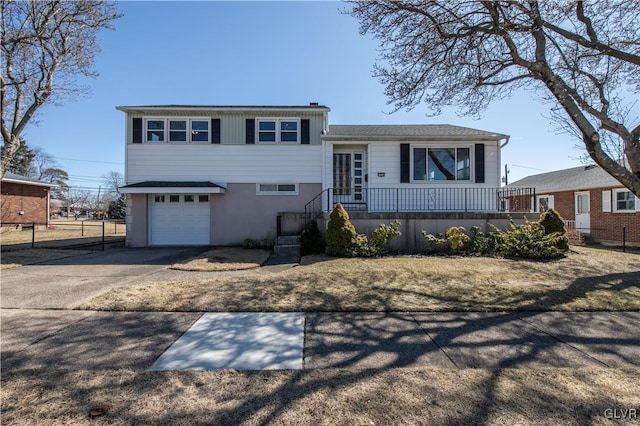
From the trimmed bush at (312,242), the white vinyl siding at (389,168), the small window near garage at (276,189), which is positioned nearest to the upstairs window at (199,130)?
the small window near garage at (276,189)

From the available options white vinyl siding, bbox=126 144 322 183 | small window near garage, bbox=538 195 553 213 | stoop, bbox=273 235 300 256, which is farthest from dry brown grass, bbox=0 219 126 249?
small window near garage, bbox=538 195 553 213

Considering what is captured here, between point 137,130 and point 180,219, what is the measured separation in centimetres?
403

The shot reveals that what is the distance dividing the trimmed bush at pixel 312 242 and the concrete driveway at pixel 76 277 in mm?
3812

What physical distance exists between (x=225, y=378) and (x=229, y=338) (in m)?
0.88

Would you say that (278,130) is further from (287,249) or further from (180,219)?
(180,219)

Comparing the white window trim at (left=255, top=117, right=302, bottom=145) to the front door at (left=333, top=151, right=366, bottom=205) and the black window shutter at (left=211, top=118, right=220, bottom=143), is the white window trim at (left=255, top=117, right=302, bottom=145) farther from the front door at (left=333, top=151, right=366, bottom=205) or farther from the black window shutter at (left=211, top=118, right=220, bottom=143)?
the front door at (left=333, top=151, right=366, bottom=205)

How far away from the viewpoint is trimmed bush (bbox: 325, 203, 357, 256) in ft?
30.4

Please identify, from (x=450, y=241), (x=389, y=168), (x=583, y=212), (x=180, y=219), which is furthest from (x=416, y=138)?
(x=583, y=212)

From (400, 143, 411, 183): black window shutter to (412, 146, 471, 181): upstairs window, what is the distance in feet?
1.15

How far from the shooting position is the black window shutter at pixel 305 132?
12766 mm

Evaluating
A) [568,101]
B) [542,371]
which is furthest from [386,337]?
[568,101]

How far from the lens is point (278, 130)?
12.8m

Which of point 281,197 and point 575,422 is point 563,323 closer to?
point 575,422

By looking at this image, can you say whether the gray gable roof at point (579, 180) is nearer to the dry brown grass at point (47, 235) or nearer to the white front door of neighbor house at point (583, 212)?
the white front door of neighbor house at point (583, 212)
